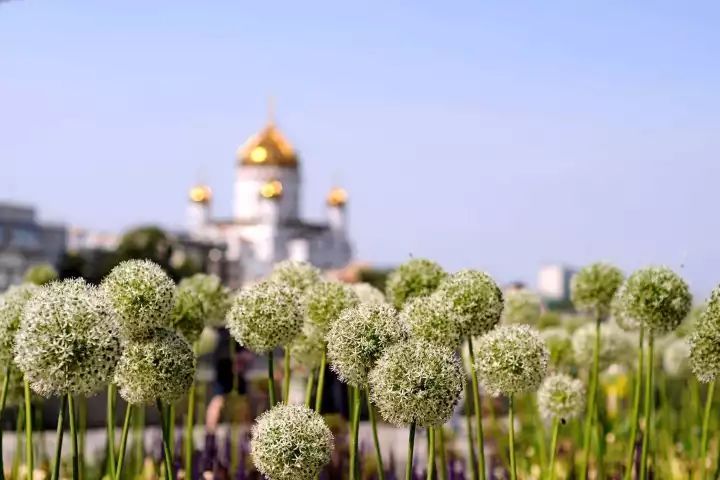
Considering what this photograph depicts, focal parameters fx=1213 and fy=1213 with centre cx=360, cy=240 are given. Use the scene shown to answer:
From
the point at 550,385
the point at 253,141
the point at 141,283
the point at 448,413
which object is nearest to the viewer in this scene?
the point at 448,413

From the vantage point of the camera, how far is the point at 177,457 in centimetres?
637

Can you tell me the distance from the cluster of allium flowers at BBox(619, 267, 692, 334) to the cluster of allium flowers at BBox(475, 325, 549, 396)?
0.73 metres

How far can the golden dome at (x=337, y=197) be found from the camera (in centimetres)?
9266

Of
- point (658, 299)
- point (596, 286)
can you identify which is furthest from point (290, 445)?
point (596, 286)

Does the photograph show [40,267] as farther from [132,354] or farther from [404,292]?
[132,354]

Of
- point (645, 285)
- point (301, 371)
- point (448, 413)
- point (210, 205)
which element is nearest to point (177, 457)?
point (301, 371)

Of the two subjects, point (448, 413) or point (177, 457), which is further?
point (177, 457)

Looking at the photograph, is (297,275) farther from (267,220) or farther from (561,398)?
(267,220)

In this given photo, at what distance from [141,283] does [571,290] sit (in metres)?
2.55

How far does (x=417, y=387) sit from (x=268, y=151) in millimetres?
82673

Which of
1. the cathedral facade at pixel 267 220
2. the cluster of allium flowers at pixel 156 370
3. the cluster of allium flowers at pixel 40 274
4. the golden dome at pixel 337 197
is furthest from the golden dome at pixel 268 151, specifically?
the cluster of allium flowers at pixel 156 370

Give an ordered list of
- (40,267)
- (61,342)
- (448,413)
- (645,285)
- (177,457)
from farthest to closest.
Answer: (40,267) → (177,457) → (645,285) → (448,413) → (61,342)

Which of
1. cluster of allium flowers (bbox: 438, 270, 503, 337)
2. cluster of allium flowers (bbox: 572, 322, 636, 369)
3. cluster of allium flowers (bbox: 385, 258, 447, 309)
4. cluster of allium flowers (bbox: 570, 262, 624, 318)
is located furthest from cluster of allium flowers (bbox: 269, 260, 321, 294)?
cluster of allium flowers (bbox: 572, 322, 636, 369)

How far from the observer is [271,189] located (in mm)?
86000
